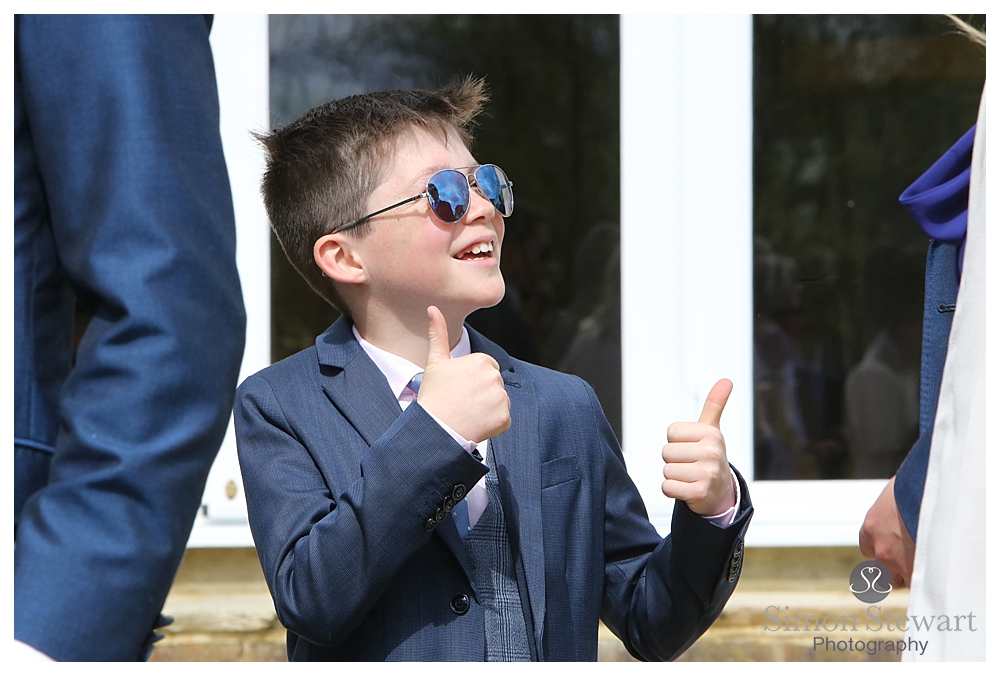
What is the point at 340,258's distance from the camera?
5.42 feet

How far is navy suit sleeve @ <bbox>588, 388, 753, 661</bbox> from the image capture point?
1.47 meters

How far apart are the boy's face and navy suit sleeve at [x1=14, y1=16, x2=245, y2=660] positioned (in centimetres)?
48

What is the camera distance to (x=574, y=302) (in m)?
3.40

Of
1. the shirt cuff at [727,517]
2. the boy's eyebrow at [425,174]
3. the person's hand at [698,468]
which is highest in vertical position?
the boy's eyebrow at [425,174]

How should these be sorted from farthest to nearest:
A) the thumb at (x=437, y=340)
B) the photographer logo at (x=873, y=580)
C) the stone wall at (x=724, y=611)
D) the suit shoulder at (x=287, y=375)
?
the stone wall at (x=724, y=611), the photographer logo at (x=873, y=580), the suit shoulder at (x=287, y=375), the thumb at (x=437, y=340)

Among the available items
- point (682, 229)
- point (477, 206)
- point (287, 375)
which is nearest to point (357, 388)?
point (287, 375)

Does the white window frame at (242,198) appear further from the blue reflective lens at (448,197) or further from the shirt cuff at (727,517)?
the shirt cuff at (727,517)

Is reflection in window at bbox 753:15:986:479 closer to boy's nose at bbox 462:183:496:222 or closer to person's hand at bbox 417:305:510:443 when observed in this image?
boy's nose at bbox 462:183:496:222

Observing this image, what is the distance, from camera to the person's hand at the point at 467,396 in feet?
4.34

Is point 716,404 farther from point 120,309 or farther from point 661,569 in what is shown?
point 120,309

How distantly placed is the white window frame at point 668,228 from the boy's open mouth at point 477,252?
176 centimetres

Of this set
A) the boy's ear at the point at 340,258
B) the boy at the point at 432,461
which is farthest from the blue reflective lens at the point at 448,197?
the boy's ear at the point at 340,258
